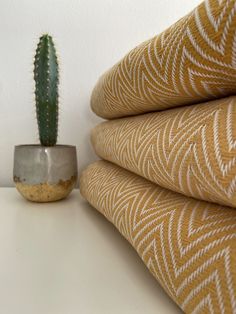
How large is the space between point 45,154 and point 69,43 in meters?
Answer: 0.34

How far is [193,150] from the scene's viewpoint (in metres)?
0.22

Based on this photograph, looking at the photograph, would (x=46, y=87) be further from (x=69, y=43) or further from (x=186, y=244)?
(x=186, y=244)

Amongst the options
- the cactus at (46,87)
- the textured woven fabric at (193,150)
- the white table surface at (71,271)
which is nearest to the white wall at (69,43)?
the cactus at (46,87)

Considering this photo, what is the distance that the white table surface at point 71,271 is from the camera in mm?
242

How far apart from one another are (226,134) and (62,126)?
0.61 m

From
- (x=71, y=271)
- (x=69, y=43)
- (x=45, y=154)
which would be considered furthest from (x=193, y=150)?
(x=69, y=43)

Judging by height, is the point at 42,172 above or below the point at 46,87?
below

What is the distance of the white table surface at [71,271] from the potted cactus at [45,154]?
3.6 inches

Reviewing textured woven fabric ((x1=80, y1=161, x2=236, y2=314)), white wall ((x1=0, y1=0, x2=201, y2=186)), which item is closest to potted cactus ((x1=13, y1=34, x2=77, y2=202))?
white wall ((x1=0, y1=0, x2=201, y2=186))

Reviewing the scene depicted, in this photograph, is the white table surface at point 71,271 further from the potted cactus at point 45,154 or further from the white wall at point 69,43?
the white wall at point 69,43

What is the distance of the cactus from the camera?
57 centimetres

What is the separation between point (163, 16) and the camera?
73 centimetres

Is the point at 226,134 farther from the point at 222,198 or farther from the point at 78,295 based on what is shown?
the point at 78,295

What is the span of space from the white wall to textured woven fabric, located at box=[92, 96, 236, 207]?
18.0 inches
